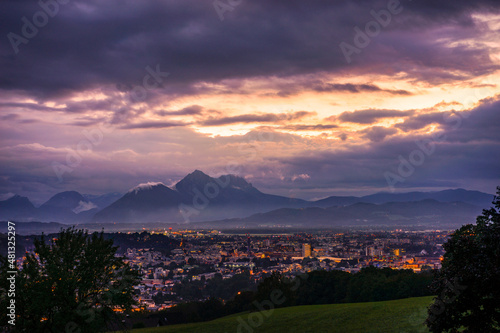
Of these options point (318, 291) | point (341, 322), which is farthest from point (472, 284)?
point (318, 291)

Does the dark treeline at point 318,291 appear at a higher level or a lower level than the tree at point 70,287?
lower

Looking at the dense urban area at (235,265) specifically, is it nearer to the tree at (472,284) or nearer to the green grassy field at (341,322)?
the green grassy field at (341,322)

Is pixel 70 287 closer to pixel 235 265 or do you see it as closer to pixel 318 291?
pixel 318 291

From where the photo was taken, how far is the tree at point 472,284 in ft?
45.4

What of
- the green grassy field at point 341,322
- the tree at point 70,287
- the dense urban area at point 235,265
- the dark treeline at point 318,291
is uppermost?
the tree at point 70,287

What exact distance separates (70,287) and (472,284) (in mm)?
22599

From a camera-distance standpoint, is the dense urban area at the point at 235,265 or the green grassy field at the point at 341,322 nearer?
the green grassy field at the point at 341,322

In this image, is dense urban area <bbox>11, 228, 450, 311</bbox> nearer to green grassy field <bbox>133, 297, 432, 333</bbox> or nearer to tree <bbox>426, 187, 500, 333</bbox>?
green grassy field <bbox>133, 297, 432, 333</bbox>

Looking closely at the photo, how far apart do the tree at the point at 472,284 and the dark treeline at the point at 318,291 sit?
1637 inches

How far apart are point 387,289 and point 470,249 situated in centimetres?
4587

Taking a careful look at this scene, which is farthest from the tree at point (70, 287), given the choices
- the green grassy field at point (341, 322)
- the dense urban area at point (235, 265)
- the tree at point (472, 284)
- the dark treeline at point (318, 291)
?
the dense urban area at point (235, 265)

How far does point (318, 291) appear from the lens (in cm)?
6988

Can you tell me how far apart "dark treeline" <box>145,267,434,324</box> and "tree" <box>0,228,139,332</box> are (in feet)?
108

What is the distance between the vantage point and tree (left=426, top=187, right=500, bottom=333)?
545 inches
